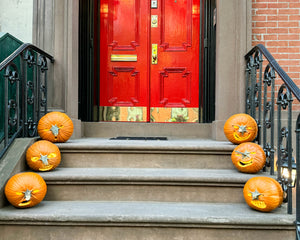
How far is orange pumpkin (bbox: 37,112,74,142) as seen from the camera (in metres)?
3.02

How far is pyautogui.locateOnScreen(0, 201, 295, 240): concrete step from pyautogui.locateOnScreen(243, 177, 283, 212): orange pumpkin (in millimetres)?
66

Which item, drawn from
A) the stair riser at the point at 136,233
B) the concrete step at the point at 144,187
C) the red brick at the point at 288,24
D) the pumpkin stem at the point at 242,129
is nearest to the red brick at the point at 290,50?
the red brick at the point at 288,24

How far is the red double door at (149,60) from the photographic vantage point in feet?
14.6

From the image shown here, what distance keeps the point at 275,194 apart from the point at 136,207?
1.10 metres

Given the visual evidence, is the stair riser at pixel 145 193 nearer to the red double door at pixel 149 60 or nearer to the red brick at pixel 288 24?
the red double door at pixel 149 60

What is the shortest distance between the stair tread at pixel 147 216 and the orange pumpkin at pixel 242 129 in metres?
0.81

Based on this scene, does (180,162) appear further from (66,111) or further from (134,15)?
(134,15)

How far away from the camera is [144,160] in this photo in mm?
2939

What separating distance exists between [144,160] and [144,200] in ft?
1.61

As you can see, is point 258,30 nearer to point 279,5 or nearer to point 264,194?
point 279,5

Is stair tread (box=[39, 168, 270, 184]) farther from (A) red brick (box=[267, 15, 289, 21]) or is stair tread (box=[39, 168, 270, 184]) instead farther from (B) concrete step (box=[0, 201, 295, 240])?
(A) red brick (box=[267, 15, 289, 21])

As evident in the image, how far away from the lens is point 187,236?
7.11 ft

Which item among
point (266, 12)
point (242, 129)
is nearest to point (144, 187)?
point (242, 129)

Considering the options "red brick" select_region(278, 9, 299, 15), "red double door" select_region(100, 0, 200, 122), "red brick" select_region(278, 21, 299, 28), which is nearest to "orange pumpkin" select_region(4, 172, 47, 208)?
"red double door" select_region(100, 0, 200, 122)
